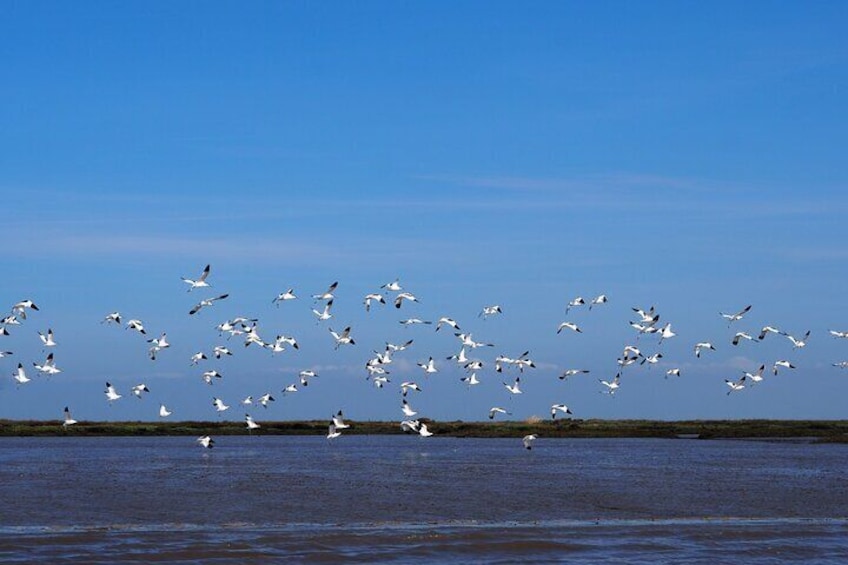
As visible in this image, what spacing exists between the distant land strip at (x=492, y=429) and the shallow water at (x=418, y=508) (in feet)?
77.4

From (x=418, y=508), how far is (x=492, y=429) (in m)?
48.5

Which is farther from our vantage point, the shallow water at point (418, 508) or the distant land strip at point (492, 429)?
the distant land strip at point (492, 429)

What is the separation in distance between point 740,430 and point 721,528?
177 feet

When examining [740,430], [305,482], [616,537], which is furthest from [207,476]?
[740,430]

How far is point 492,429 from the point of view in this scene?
77.8 meters

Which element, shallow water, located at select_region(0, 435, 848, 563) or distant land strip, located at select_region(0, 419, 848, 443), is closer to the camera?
shallow water, located at select_region(0, 435, 848, 563)

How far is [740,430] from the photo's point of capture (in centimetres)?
7850

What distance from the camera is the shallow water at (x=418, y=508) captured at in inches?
907

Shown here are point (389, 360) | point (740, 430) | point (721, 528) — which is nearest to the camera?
point (721, 528)

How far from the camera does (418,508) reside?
29625mm

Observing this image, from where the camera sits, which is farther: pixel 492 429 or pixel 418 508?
pixel 492 429

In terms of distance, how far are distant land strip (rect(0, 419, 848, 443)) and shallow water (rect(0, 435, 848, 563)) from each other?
2361 cm

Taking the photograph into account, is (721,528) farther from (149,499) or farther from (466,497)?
(149,499)

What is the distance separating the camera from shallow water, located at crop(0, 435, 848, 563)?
23047 millimetres
